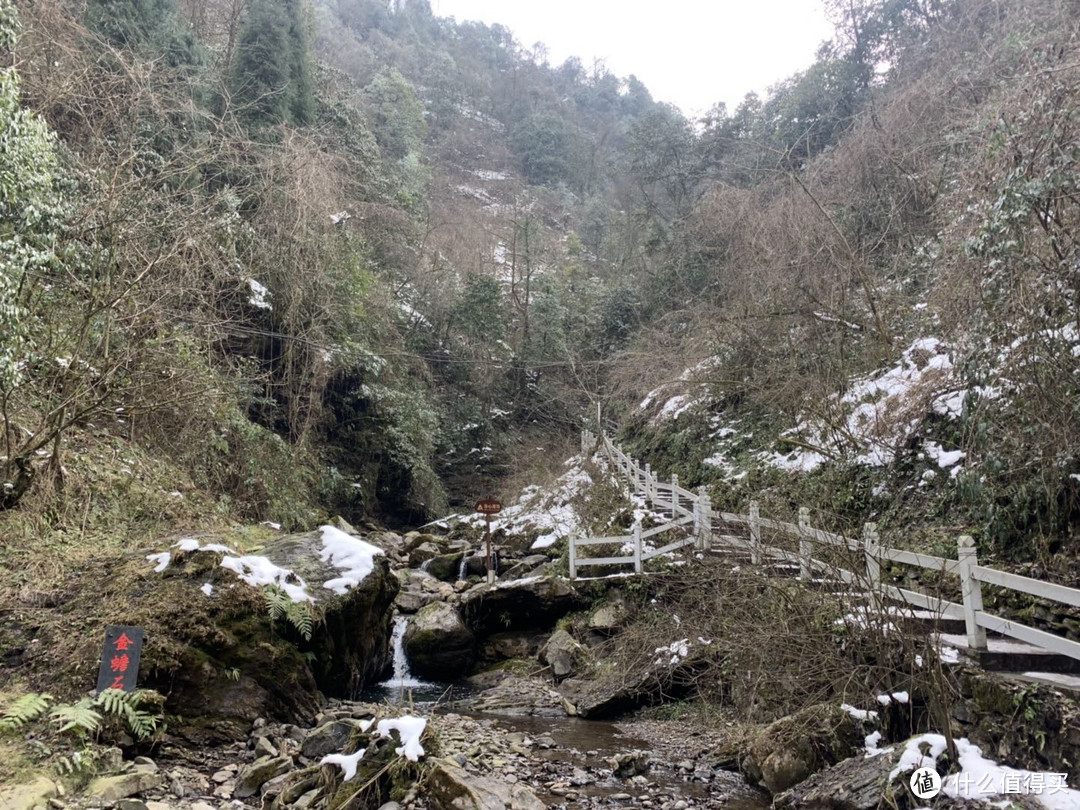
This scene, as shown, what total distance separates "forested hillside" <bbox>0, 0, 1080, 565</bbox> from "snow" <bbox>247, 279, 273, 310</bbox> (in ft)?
0.35

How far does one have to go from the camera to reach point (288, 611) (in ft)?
20.2

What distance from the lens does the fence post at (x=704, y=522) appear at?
925 centimetres

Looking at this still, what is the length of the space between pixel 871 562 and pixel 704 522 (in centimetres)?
426

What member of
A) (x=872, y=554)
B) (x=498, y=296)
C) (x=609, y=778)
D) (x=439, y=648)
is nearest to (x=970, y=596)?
(x=872, y=554)

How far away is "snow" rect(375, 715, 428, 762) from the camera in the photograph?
4.05 metres

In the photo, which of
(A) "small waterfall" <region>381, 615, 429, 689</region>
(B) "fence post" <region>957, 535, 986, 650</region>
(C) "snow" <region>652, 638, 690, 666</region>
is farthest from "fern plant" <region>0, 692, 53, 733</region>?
(B) "fence post" <region>957, 535, 986, 650</region>

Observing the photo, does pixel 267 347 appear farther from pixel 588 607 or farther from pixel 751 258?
pixel 751 258

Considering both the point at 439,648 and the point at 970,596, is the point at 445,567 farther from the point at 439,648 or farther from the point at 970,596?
the point at 970,596

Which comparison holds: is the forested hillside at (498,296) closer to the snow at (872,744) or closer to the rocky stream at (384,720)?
the rocky stream at (384,720)

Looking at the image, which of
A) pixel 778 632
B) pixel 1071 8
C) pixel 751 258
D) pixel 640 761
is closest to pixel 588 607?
pixel 640 761

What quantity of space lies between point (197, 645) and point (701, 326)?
1141cm

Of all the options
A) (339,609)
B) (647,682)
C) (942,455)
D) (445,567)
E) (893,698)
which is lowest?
(647,682)

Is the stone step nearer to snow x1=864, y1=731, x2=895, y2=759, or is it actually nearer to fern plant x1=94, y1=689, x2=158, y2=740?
snow x1=864, y1=731, x2=895, y2=759

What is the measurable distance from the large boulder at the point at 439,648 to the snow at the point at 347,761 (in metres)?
5.56
